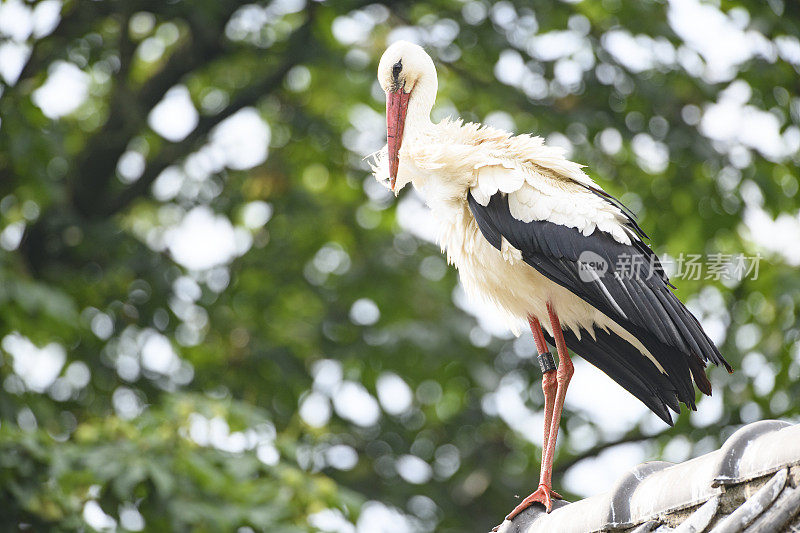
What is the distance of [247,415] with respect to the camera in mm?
6863

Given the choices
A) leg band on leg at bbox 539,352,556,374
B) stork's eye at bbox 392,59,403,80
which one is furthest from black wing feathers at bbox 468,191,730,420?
stork's eye at bbox 392,59,403,80

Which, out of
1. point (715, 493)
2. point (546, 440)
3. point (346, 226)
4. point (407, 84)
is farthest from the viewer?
point (346, 226)

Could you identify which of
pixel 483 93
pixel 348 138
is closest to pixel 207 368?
pixel 348 138

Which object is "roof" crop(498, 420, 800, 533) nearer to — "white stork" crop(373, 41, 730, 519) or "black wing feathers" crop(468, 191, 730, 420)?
"white stork" crop(373, 41, 730, 519)

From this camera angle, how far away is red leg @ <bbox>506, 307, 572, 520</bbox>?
3.94m

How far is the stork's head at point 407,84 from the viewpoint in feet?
15.4

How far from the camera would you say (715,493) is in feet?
9.38

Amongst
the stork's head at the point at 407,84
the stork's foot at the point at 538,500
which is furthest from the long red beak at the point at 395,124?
the stork's foot at the point at 538,500

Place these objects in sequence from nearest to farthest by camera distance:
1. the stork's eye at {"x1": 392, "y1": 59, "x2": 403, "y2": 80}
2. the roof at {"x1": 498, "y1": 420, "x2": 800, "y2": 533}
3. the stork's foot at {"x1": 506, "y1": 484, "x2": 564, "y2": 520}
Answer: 1. the roof at {"x1": 498, "y1": 420, "x2": 800, "y2": 533}
2. the stork's foot at {"x1": 506, "y1": 484, "x2": 564, "y2": 520}
3. the stork's eye at {"x1": 392, "y1": 59, "x2": 403, "y2": 80}

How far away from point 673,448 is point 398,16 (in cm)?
488

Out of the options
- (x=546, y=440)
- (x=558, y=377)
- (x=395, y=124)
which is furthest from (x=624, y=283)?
(x=395, y=124)

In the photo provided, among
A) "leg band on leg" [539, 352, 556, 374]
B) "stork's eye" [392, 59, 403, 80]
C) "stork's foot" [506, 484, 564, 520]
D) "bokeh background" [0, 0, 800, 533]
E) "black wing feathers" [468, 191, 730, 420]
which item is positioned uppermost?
"stork's eye" [392, 59, 403, 80]

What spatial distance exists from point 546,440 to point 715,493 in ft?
5.08

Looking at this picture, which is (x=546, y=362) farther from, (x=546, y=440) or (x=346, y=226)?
(x=346, y=226)
